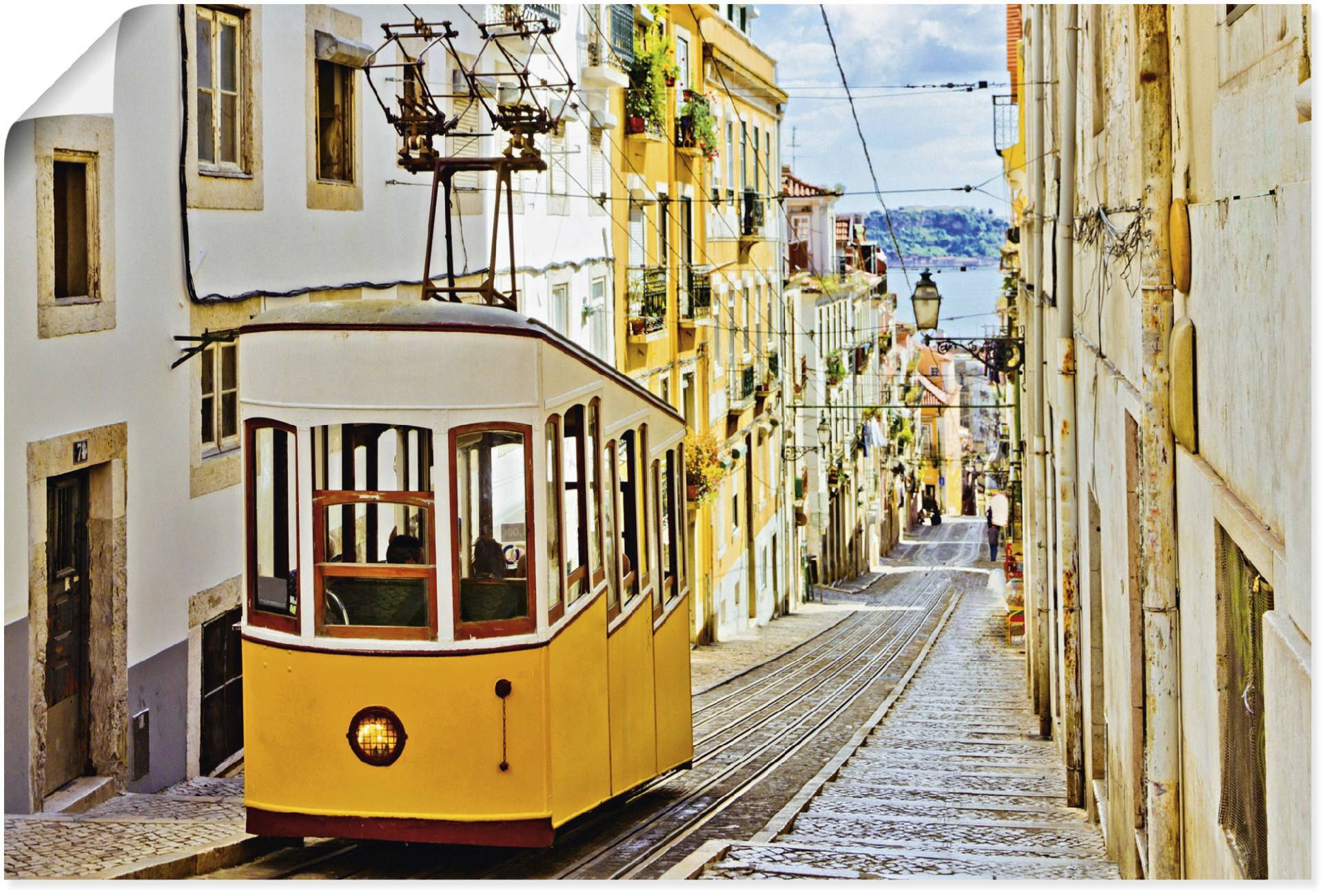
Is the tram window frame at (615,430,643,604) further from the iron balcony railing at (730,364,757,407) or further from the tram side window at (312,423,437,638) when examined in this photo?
the iron balcony railing at (730,364,757,407)

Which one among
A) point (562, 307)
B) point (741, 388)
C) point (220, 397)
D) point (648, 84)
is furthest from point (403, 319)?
point (741, 388)

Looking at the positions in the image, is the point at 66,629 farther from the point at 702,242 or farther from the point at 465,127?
Result: the point at 702,242

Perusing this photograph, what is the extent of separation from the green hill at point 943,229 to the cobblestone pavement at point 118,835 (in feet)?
14.4

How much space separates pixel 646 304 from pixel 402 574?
17.9 feet

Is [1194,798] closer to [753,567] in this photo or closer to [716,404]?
[716,404]

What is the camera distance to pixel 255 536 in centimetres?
546

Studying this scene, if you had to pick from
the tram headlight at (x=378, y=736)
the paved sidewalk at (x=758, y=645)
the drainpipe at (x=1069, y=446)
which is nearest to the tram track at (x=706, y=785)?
the paved sidewalk at (x=758, y=645)

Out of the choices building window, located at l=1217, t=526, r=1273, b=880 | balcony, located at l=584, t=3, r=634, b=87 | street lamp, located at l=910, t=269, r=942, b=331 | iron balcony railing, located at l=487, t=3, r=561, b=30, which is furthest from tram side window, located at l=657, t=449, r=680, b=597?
street lamp, located at l=910, t=269, r=942, b=331

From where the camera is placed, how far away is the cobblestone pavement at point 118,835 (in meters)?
5.20

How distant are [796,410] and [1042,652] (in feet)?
21.7

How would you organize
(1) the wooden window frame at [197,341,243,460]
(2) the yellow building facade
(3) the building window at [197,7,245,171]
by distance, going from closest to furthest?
1. (3) the building window at [197,7,245,171]
2. (1) the wooden window frame at [197,341,243,460]
3. (2) the yellow building facade

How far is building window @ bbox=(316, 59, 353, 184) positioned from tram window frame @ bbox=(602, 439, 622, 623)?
256cm

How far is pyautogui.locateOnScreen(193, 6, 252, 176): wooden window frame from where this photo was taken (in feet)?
22.5

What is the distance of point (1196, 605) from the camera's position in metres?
4.26
